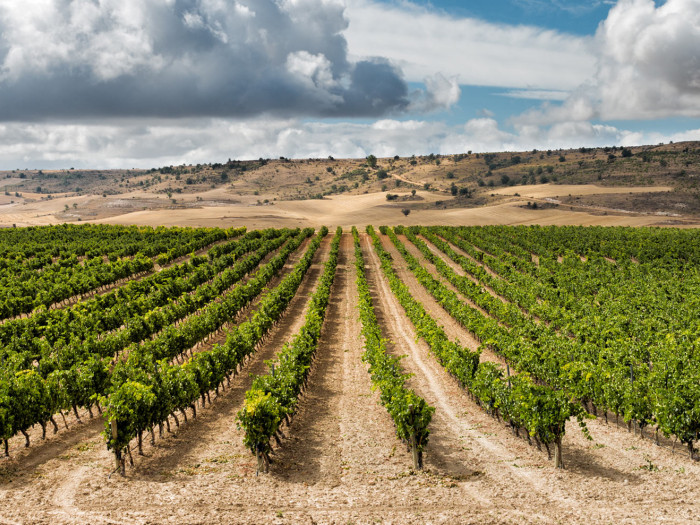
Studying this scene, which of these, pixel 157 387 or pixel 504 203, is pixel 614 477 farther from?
pixel 504 203

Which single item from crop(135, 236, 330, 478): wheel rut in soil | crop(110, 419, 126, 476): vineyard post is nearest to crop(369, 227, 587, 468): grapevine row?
crop(135, 236, 330, 478): wheel rut in soil

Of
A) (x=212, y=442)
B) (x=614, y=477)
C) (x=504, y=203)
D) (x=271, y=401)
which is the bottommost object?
(x=212, y=442)

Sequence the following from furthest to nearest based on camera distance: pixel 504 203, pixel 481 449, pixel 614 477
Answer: pixel 504 203, pixel 481 449, pixel 614 477

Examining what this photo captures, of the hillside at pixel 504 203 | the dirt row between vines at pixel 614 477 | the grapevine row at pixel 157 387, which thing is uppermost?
the hillside at pixel 504 203

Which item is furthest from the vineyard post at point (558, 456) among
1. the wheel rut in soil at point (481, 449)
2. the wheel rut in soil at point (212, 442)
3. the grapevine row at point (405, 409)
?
the wheel rut in soil at point (212, 442)

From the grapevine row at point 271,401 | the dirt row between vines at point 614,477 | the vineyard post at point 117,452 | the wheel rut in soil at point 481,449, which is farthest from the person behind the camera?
the grapevine row at point 271,401

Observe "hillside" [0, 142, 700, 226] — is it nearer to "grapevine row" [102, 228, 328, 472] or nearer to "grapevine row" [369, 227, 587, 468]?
"grapevine row" [369, 227, 587, 468]

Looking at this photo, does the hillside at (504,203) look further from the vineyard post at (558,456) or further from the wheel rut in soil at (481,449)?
the vineyard post at (558,456)

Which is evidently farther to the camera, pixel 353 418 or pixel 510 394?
pixel 353 418

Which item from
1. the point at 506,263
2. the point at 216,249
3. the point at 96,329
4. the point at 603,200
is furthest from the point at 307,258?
the point at 603,200

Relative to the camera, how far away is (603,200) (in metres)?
126

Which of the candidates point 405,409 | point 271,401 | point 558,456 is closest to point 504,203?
point 558,456

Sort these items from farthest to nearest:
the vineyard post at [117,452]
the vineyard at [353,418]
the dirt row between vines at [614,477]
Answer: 1. the vineyard post at [117,452]
2. the vineyard at [353,418]
3. the dirt row between vines at [614,477]

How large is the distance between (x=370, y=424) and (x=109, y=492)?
30.3 ft
